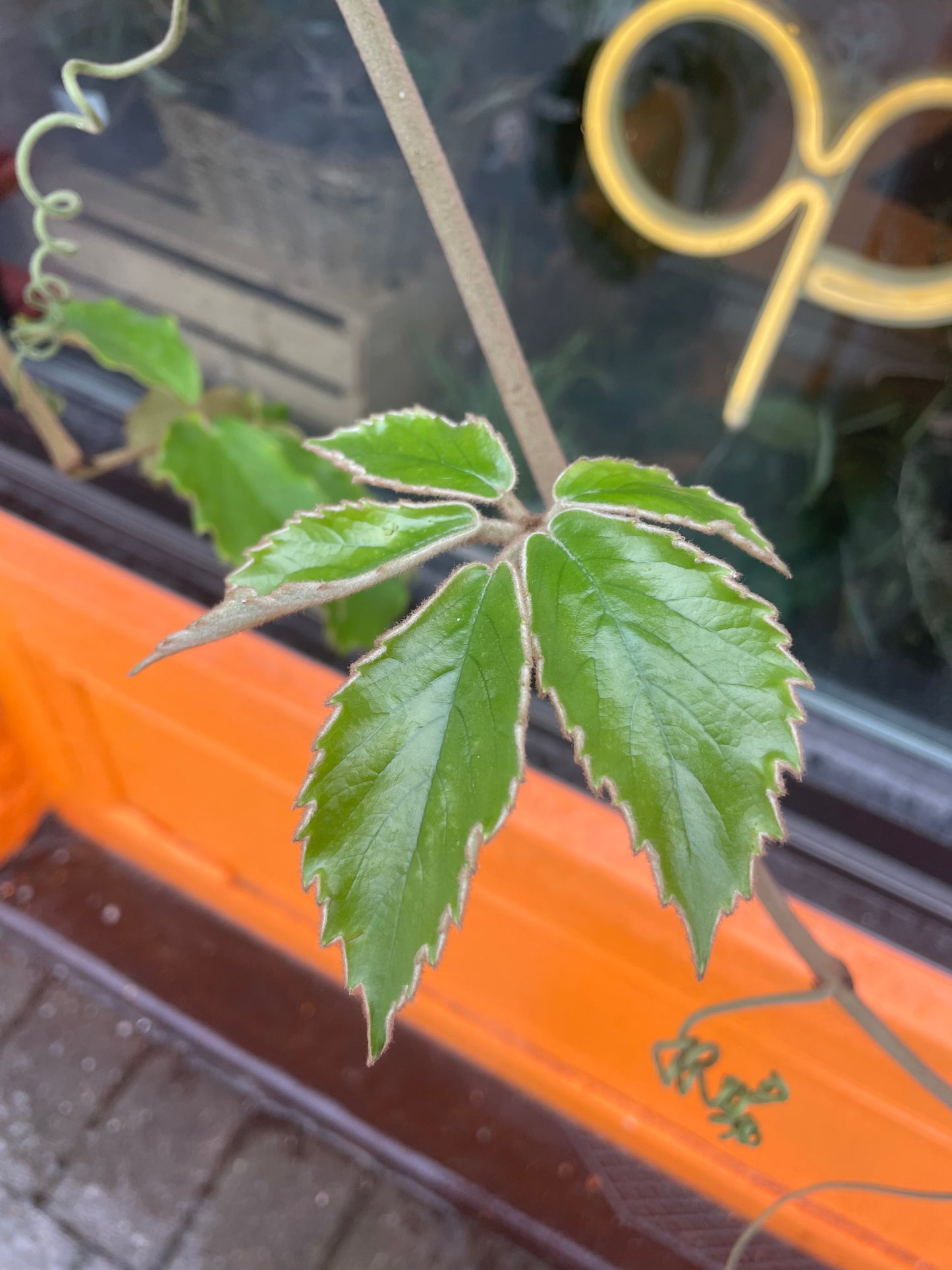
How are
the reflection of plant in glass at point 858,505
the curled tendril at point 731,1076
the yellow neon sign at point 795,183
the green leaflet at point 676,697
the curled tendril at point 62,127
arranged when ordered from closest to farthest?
the green leaflet at point 676,697 → the curled tendril at point 62,127 → the curled tendril at point 731,1076 → the yellow neon sign at point 795,183 → the reflection of plant in glass at point 858,505

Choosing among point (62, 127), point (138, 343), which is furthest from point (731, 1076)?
point (62, 127)

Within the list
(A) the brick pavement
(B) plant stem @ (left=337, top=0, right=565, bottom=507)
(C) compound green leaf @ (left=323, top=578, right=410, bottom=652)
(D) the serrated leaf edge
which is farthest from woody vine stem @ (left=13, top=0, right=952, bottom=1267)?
(A) the brick pavement

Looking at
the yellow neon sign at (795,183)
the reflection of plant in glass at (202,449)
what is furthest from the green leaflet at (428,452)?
the yellow neon sign at (795,183)

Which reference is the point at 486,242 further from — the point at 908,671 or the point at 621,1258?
the point at 621,1258

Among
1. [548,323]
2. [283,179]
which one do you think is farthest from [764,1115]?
[283,179]

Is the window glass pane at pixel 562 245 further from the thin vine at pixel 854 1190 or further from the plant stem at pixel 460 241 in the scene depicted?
the plant stem at pixel 460 241

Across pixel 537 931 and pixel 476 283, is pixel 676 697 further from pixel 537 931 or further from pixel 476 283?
pixel 537 931

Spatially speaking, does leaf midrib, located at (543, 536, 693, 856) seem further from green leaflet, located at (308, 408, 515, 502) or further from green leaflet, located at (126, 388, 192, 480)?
green leaflet, located at (126, 388, 192, 480)
